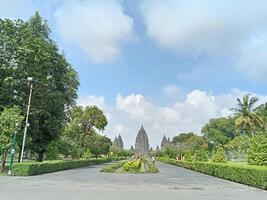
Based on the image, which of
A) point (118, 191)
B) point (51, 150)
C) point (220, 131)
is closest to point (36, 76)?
point (51, 150)

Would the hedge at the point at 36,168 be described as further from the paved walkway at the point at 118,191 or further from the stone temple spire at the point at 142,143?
the stone temple spire at the point at 142,143

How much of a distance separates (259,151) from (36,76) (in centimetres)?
2016

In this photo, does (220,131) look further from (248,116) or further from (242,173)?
(242,173)

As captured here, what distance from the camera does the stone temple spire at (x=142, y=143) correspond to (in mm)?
138750

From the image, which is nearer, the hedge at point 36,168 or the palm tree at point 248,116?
the hedge at point 36,168

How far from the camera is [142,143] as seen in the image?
140m

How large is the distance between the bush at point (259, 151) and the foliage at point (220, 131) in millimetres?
72167

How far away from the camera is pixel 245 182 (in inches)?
878

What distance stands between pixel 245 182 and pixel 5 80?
20.8 m

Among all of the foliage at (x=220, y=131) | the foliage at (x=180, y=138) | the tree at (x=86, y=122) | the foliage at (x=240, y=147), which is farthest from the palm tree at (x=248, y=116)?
the foliage at (x=180, y=138)

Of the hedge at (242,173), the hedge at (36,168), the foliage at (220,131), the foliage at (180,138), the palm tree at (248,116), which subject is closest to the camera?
the hedge at (242,173)

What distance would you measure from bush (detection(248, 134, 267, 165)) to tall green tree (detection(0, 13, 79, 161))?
19173 mm

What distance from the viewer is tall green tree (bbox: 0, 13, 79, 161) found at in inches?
1265

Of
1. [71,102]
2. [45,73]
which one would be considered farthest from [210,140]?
[45,73]
